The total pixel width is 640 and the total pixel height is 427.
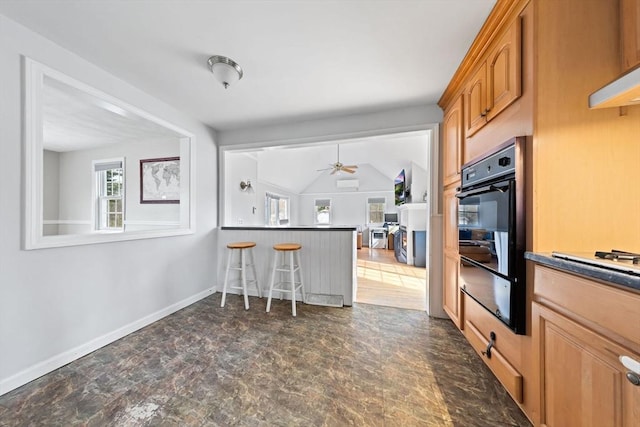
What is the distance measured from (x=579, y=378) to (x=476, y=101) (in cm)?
160

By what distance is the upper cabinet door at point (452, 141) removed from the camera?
1.93 meters

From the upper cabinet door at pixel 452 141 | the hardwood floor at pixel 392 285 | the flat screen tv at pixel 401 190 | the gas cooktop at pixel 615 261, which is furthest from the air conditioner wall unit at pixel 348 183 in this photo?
the gas cooktop at pixel 615 261

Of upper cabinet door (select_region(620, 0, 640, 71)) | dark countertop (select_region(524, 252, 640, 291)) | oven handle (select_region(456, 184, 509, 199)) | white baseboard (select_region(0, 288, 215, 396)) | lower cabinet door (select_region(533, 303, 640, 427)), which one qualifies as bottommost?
white baseboard (select_region(0, 288, 215, 396))

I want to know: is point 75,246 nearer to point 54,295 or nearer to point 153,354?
point 54,295

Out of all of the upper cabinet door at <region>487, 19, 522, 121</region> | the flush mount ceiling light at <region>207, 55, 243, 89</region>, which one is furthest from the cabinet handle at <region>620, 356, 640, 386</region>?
the flush mount ceiling light at <region>207, 55, 243, 89</region>

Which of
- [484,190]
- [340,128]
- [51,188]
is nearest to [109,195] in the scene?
[51,188]

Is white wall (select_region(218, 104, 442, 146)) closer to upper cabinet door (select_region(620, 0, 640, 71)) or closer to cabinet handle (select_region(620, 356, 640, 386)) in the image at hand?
upper cabinet door (select_region(620, 0, 640, 71))

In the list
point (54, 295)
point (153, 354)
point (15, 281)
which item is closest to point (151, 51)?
point (15, 281)

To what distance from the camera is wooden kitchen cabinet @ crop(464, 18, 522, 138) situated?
1.17 metres

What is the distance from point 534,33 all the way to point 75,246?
3.10 metres

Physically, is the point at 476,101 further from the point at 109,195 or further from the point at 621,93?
the point at 109,195

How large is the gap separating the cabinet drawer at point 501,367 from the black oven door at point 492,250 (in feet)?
0.77

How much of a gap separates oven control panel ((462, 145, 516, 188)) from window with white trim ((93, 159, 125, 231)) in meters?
4.71

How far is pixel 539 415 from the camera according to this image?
1.01 metres
